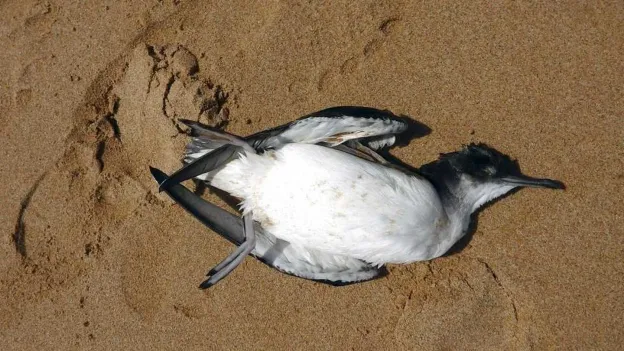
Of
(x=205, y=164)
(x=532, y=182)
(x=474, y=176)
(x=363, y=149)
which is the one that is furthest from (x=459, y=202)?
(x=205, y=164)

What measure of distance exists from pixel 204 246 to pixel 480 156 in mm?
1689

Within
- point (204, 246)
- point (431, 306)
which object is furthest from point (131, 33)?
point (431, 306)

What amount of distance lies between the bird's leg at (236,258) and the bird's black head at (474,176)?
987 millimetres

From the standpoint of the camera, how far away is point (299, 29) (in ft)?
10.1

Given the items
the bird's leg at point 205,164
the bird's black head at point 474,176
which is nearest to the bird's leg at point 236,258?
the bird's leg at point 205,164

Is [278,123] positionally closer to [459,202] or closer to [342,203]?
[342,203]

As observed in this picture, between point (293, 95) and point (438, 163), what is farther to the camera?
point (293, 95)

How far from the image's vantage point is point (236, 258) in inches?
106

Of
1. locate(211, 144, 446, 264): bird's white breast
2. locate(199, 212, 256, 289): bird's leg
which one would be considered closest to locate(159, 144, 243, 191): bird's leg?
locate(211, 144, 446, 264): bird's white breast

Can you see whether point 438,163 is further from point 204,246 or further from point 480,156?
point 204,246

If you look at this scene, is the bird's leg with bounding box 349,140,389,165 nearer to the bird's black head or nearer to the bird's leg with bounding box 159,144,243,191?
the bird's black head

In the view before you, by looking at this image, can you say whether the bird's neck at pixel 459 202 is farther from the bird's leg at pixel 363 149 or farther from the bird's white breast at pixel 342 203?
the bird's leg at pixel 363 149

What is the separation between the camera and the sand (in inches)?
114

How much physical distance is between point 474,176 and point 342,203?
0.76m
